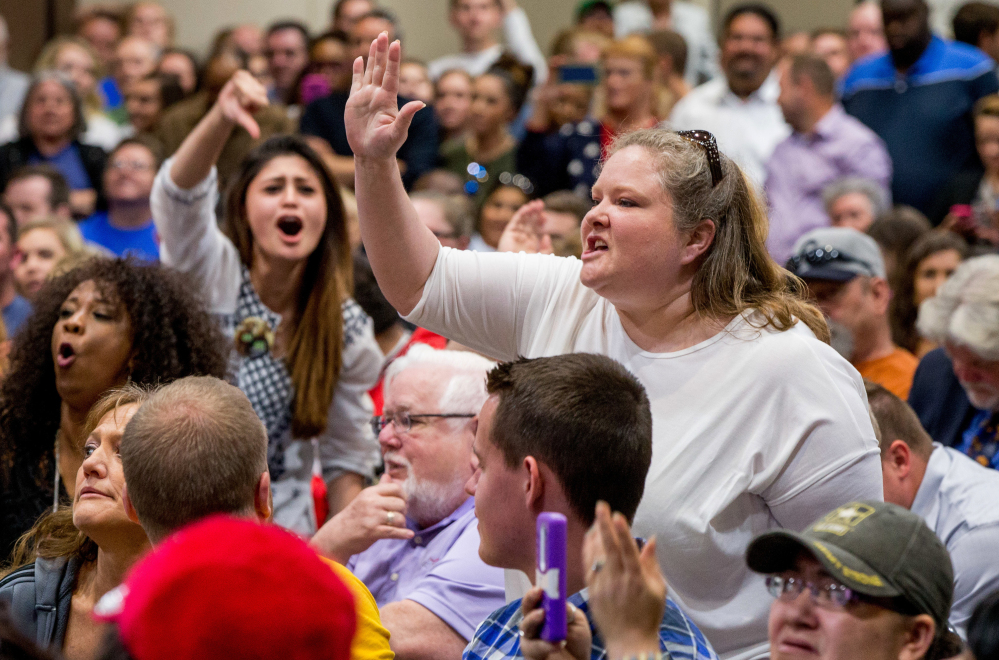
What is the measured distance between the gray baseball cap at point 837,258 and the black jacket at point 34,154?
13.5 feet

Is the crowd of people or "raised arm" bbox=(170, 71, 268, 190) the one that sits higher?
"raised arm" bbox=(170, 71, 268, 190)

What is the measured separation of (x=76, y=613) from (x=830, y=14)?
949 cm

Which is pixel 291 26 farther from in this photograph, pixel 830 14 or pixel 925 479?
pixel 925 479

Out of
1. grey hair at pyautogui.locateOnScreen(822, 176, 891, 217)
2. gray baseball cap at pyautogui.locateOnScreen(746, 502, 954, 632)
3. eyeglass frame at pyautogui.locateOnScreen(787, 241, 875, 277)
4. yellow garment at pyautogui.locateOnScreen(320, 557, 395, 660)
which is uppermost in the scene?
gray baseball cap at pyautogui.locateOnScreen(746, 502, 954, 632)

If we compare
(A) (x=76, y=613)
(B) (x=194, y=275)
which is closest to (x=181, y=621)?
(A) (x=76, y=613)

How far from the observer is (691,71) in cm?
851

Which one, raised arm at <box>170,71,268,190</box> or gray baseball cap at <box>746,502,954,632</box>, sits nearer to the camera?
gray baseball cap at <box>746,502,954,632</box>

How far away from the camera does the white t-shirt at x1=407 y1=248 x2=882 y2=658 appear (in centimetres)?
219

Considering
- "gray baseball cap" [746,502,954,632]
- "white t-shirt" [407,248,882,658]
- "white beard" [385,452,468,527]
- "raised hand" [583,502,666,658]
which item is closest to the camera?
"raised hand" [583,502,666,658]

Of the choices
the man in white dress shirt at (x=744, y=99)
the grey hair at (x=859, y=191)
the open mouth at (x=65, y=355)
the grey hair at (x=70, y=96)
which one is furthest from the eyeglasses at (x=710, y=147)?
the grey hair at (x=70, y=96)

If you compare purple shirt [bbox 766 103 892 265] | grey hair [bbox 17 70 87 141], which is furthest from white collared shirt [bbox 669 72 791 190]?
grey hair [bbox 17 70 87 141]

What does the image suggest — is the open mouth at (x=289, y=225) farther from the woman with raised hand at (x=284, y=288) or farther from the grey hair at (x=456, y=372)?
the grey hair at (x=456, y=372)

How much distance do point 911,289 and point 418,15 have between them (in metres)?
7.00

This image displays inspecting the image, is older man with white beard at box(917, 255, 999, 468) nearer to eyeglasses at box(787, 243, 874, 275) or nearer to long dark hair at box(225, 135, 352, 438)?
eyeglasses at box(787, 243, 874, 275)
